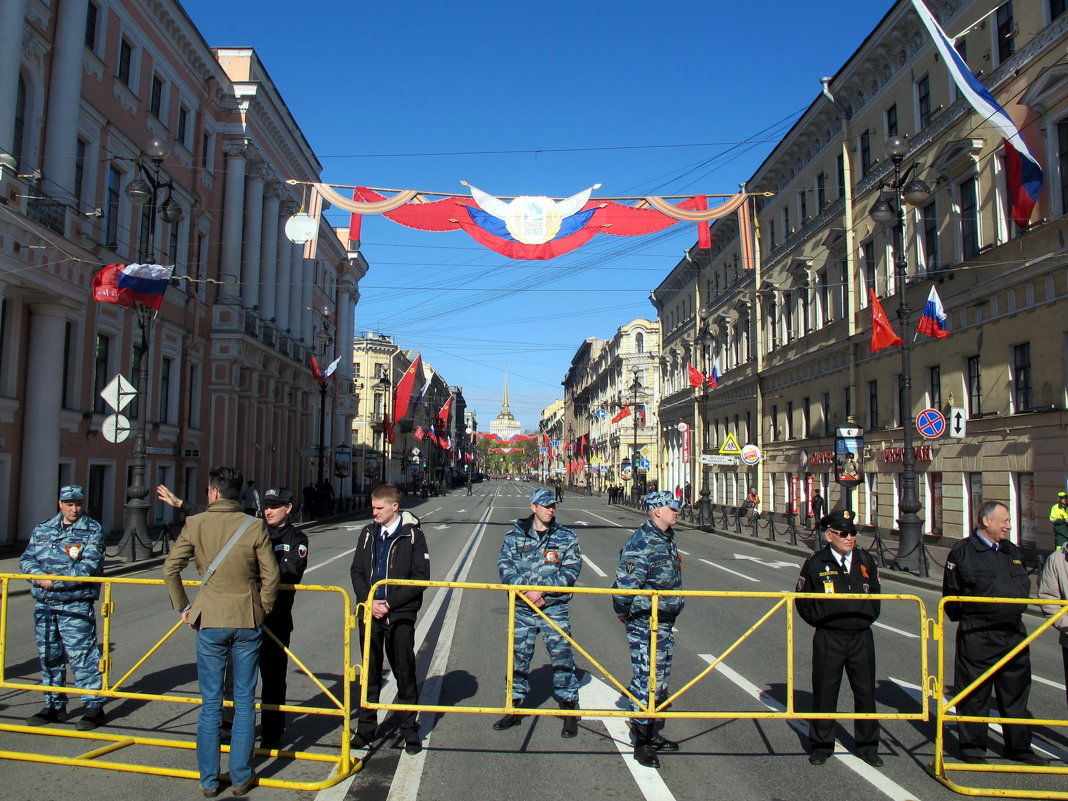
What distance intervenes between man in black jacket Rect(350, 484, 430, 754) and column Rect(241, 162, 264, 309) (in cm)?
3377

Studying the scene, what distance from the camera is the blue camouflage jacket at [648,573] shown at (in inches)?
238

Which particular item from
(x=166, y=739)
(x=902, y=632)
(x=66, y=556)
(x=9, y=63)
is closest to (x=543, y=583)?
(x=166, y=739)

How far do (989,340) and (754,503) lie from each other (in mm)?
14564

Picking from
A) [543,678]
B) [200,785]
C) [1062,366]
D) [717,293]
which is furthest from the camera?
[717,293]

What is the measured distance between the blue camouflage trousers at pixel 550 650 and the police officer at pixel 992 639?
2805mm

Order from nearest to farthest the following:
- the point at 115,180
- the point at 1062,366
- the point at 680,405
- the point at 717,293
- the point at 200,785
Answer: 1. the point at 200,785
2. the point at 1062,366
3. the point at 115,180
4. the point at 717,293
5. the point at 680,405

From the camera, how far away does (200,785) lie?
17.1 feet

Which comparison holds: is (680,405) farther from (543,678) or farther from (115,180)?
(543,678)

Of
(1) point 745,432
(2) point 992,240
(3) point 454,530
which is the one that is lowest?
(3) point 454,530

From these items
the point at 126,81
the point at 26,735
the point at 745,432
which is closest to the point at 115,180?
the point at 126,81

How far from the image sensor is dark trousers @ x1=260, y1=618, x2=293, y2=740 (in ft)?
19.2

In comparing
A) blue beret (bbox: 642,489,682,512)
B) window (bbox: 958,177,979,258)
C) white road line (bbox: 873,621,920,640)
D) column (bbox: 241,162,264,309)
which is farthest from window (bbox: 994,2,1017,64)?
column (bbox: 241,162,264,309)

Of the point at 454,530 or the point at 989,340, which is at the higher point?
the point at 989,340

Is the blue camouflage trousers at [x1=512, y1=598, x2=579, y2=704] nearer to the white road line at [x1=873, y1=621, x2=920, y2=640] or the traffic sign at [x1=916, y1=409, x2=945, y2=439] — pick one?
the white road line at [x1=873, y1=621, x2=920, y2=640]
